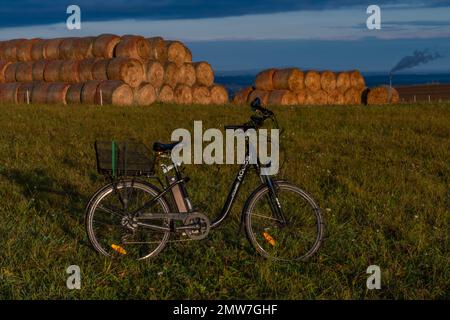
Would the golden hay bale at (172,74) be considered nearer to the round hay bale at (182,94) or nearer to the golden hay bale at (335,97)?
the round hay bale at (182,94)

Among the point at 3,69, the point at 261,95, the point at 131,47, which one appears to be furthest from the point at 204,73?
the point at 3,69

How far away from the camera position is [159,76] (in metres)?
25.2

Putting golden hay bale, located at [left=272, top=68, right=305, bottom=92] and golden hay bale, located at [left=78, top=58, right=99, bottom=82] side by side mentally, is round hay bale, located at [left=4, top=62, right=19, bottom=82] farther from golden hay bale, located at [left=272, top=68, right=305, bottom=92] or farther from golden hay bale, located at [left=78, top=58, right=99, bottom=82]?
golden hay bale, located at [left=272, top=68, right=305, bottom=92]

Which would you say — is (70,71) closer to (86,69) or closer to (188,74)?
(86,69)

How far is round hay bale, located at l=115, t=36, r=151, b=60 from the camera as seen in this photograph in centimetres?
2384

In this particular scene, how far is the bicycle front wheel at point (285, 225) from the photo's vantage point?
5.79m

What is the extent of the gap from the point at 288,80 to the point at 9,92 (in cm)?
1172

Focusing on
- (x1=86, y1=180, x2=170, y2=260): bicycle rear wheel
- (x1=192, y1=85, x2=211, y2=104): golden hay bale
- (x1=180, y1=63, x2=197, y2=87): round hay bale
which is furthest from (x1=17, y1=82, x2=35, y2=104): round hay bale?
(x1=86, y1=180, x2=170, y2=260): bicycle rear wheel

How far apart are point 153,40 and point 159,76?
1569mm

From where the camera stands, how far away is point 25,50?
25859mm

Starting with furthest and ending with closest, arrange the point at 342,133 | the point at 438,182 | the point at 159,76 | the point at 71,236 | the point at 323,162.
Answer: the point at 159,76
the point at 342,133
the point at 323,162
the point at 438,182
the point at 71,236

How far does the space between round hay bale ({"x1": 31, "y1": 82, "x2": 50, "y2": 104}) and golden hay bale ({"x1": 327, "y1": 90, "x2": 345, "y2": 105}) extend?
13.5 metres
